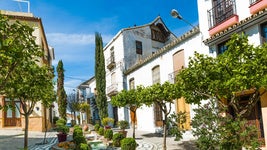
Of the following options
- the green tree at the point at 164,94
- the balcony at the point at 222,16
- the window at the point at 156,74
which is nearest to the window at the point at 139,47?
the window at the point at 156,74

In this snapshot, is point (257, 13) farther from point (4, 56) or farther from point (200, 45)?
point (4, 56)

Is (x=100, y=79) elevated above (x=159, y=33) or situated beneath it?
situated beneath

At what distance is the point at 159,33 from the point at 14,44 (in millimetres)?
25606

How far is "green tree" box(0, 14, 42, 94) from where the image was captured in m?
4.51

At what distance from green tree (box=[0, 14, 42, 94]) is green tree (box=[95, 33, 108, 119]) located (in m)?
20.6

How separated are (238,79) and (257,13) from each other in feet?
20.4

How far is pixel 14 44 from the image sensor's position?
15.7 feet

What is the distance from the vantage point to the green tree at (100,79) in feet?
85.2

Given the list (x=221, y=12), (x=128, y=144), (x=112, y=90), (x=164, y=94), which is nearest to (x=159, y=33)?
(x=112, y=90)

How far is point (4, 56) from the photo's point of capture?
14.7 feet

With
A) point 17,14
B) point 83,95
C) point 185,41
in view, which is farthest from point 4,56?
point 83,95

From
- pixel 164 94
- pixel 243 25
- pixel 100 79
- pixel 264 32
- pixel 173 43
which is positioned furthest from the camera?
pixel 100 79

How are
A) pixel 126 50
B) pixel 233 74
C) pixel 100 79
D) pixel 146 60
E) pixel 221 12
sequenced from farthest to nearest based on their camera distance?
pixel 100 79, pixel 126 50, pixel 146 60, pixel 221 12, pixel 233 74

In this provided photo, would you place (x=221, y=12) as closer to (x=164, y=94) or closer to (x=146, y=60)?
(x=164, y=94)
